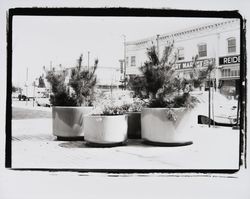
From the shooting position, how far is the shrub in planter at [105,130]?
8.67ft

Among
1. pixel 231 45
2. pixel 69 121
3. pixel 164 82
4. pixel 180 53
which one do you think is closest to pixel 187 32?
pixel 180 53

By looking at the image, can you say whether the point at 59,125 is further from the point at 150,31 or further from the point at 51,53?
the point at 150,31

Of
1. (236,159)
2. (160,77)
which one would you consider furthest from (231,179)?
(160,77)

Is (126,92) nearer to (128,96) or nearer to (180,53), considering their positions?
(128,96)

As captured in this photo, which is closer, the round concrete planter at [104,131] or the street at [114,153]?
the street at [114,153]

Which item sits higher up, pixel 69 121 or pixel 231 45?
pixel 231 45

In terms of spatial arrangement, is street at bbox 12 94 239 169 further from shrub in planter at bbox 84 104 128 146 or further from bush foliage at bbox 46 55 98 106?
bush foliage at bbox 46 55 98 106

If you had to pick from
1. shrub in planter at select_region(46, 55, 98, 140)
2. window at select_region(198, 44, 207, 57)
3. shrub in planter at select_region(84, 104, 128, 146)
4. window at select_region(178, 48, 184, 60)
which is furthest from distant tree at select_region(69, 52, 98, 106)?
window at select_region(198, 44, 207, 57)

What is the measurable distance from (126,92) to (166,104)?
0.35m

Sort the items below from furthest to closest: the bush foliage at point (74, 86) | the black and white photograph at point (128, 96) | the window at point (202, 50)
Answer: the bush foliage at point (74, 86) → the window at point (202, 50) → the black and white photograph at point (128, 96)

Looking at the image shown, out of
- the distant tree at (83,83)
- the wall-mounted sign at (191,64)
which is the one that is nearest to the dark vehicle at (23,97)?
the distant tree at (83,83)

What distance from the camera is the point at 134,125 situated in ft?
9.14

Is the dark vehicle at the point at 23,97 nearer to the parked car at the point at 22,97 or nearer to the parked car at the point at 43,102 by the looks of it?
the parked car at the point at 22,97

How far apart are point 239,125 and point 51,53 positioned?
1.52 m
